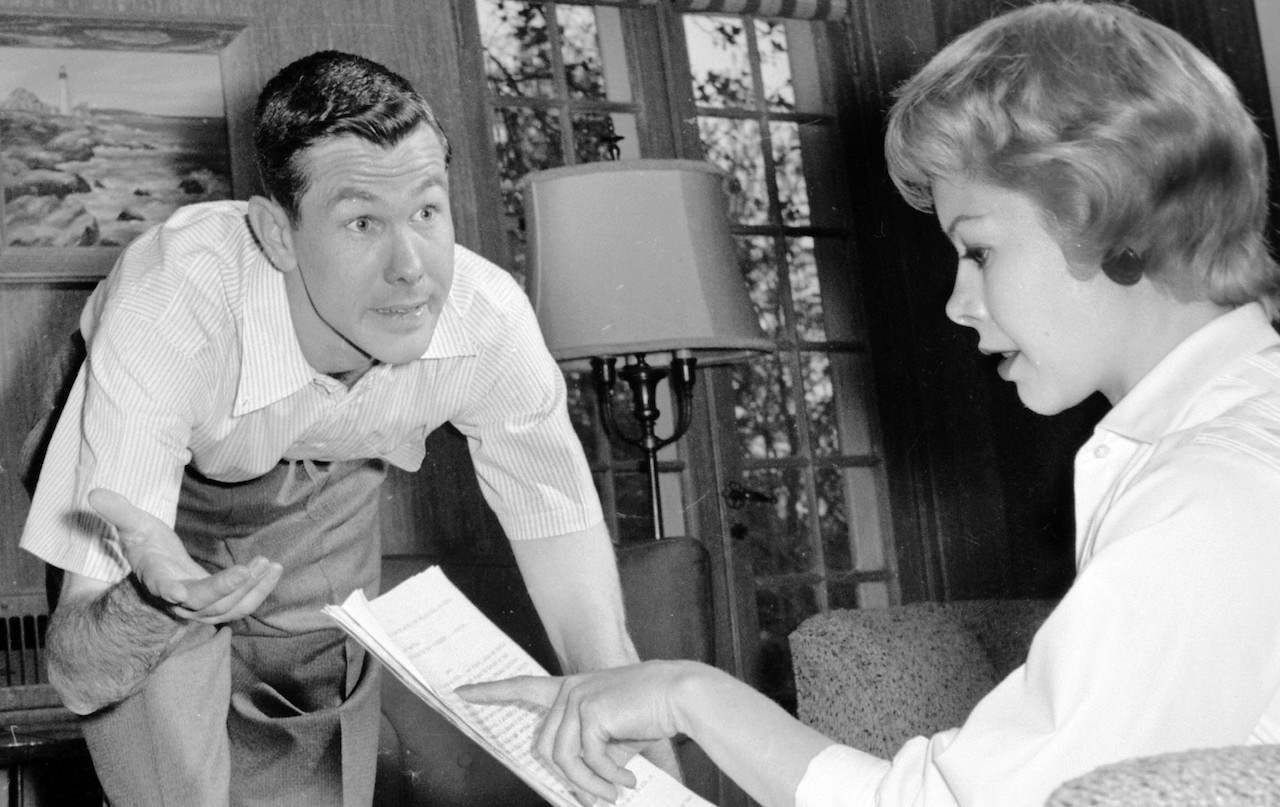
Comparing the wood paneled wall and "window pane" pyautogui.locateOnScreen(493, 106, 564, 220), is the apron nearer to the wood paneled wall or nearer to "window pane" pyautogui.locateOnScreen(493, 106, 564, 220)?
the wood paneled wall

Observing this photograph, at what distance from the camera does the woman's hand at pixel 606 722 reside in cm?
82

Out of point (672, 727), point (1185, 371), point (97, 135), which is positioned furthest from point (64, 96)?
point (1185, 371)

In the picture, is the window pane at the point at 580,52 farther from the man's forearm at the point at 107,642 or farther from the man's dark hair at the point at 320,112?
the man's forearm at the point at 107,642

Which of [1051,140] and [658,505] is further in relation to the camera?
→ [658,505]

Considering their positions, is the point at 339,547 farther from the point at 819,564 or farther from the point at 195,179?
the point at 819,564

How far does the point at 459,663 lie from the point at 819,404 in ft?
8.26

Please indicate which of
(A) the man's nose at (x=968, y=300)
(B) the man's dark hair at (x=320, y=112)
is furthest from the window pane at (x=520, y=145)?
(A) the man's nose at (x=968, y=300)

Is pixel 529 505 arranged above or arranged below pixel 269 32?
below

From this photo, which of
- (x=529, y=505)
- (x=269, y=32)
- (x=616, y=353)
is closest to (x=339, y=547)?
(x=529, y=505)

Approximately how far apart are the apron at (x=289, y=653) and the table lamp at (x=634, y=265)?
24.5 inches

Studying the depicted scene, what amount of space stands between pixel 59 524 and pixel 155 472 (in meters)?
0.11

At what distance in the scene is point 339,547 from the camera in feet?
5.43

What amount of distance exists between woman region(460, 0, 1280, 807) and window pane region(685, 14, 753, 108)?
8.02 ft

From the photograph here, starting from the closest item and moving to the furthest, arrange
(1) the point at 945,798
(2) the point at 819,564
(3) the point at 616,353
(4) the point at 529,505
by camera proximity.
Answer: (1) the point at 945,798
(4) the point at 529,505
(3) the point at 616,353
(2) the point at 819,564
